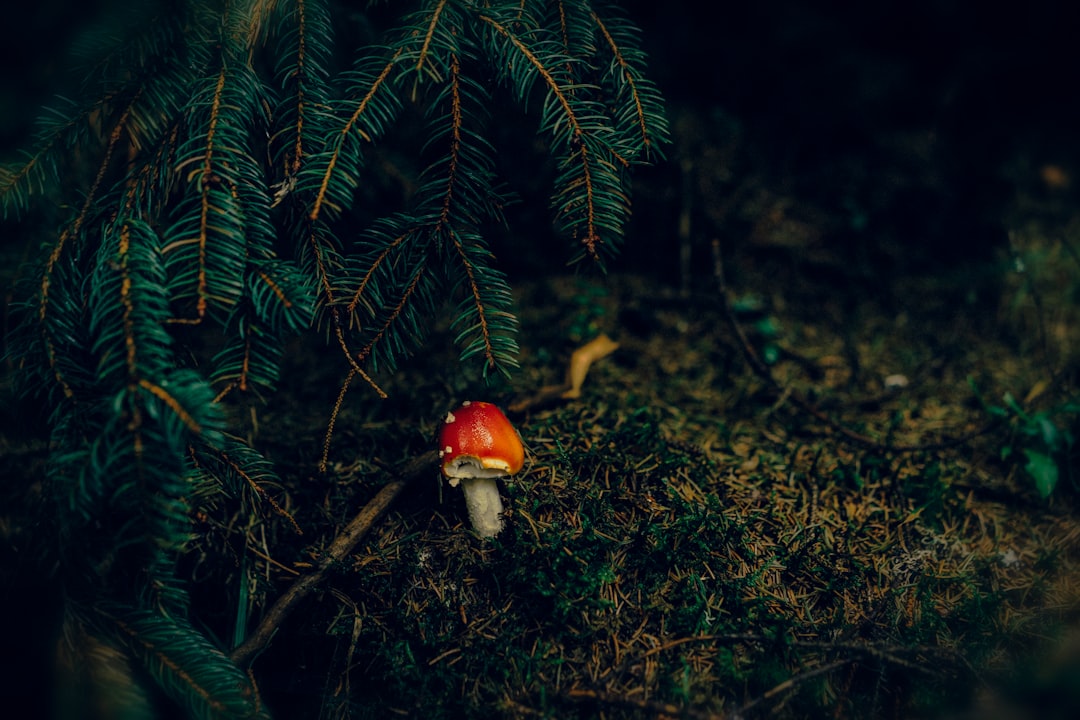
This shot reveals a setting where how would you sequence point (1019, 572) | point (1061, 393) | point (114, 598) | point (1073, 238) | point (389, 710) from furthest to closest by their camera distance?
Result: point (1073, 238), point (1061, 393), point (1019, 572), point (389, 710), point (114, 598)

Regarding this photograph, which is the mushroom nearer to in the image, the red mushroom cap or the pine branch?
the red mushroom cap

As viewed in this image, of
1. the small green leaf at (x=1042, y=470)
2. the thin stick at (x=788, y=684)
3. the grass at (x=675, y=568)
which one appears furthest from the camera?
the small green leaf at (x=1042, y=470)

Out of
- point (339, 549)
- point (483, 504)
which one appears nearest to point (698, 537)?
point (483, 504)

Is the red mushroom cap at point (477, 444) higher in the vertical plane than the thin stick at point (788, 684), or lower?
higher

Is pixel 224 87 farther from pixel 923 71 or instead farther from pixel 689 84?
pixel 923 71

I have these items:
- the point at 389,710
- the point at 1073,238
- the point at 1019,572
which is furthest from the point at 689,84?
the point at 389,710

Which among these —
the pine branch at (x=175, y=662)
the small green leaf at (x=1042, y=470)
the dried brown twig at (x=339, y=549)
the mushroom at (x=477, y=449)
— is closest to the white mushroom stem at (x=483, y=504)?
the mushroom at (x=477, y=449)

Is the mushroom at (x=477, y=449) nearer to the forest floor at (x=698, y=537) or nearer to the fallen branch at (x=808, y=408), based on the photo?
the forest floor at (x=698, y=537)
